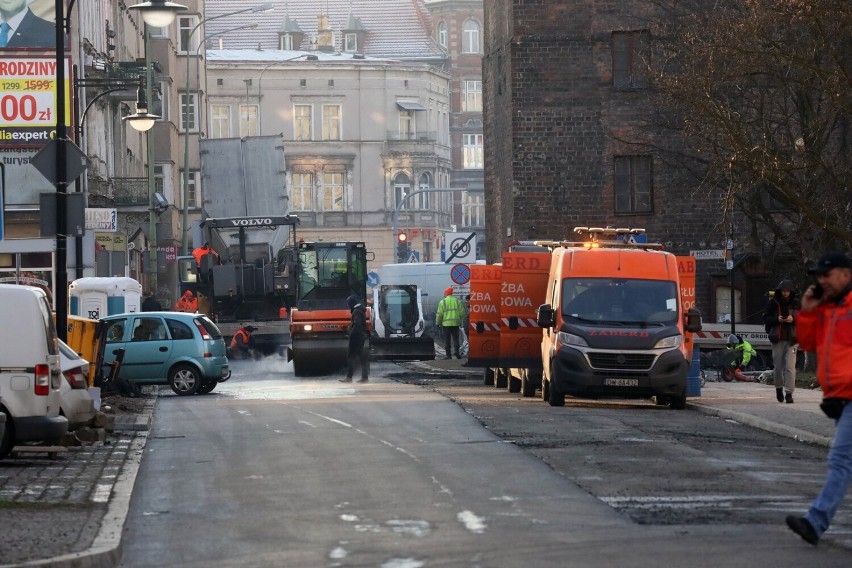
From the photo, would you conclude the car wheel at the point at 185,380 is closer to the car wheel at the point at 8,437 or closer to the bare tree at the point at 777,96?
the bare tree at the point at 777,96

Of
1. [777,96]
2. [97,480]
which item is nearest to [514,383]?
[777,96]

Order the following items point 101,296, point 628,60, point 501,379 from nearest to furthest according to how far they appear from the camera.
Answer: point 501,379, point 101,296, point 628,60

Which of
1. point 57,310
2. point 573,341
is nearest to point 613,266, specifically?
point 573,341

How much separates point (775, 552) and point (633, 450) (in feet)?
21.9

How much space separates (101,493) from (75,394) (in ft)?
16.9

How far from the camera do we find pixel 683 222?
4734 cm

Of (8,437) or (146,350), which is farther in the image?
(146,350)

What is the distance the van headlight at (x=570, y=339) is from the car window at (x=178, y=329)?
8.38m

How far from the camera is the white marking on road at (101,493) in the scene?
43.8ft

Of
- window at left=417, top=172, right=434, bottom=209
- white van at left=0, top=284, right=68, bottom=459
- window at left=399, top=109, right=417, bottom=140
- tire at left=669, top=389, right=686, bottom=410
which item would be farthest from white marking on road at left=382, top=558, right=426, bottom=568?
window at left=417, top=172, right=434, bottom=209

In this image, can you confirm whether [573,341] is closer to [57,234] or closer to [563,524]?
[57,234]

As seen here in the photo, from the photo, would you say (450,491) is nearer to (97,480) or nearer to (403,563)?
(97,480)

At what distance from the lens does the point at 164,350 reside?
30234 millimetres

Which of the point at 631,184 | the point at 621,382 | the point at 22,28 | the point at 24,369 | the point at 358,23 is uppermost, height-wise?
the point at 358,23
